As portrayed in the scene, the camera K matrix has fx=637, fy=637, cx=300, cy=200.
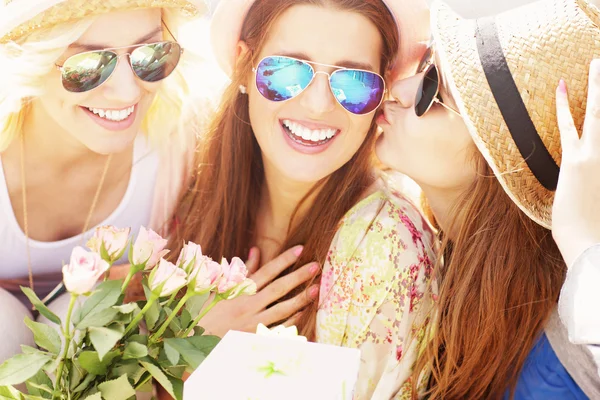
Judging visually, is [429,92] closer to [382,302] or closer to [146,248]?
[382,302]

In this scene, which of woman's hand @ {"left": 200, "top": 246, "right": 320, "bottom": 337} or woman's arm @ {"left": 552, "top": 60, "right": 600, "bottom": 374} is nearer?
woman's arm @ {"left": 552, "top": 60, "right": 600, "bottom": 374}

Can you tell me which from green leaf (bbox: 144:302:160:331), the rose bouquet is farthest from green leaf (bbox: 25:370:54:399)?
green leaf (bbox: 144:302:160:331)

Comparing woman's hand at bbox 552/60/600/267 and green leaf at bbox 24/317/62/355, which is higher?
woman's hand at bbox 552/60/600/267

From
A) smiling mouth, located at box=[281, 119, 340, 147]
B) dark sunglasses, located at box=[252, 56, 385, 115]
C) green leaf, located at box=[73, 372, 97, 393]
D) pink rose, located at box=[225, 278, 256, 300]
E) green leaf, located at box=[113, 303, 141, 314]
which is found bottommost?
green leaf, located at box=[73, 372, 97, 393]

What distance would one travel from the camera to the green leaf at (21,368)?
117 centimetres

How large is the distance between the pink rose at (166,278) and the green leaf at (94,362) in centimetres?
16

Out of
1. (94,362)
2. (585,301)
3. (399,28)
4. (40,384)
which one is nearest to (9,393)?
(40,384)

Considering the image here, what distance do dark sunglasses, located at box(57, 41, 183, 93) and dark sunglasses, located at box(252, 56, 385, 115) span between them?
31 centimetres

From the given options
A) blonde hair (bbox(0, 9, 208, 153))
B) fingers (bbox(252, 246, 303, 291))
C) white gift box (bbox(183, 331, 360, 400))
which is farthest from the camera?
fingers (bbox(252, 246, 303, 291))

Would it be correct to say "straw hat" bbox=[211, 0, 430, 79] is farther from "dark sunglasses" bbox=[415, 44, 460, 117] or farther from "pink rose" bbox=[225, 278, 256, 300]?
"pink rose" bbox=[225, 278, 256, 300]

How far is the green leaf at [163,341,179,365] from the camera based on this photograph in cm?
123

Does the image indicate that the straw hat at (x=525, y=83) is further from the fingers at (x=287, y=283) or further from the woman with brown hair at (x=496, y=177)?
the fingers at (x=287, y=283)

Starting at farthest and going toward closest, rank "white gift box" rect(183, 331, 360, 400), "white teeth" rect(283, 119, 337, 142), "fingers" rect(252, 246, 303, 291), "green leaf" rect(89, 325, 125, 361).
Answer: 1. "fingers" rect(252, 246, 303, 291)
2. "white teeth" rect(283, 119, 337, 142)
3. "green leaf" rect(89, 325, 125, 361)
4. "white gift box" rect(183, 331, 360, 400)

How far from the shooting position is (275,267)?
6.85 feet
